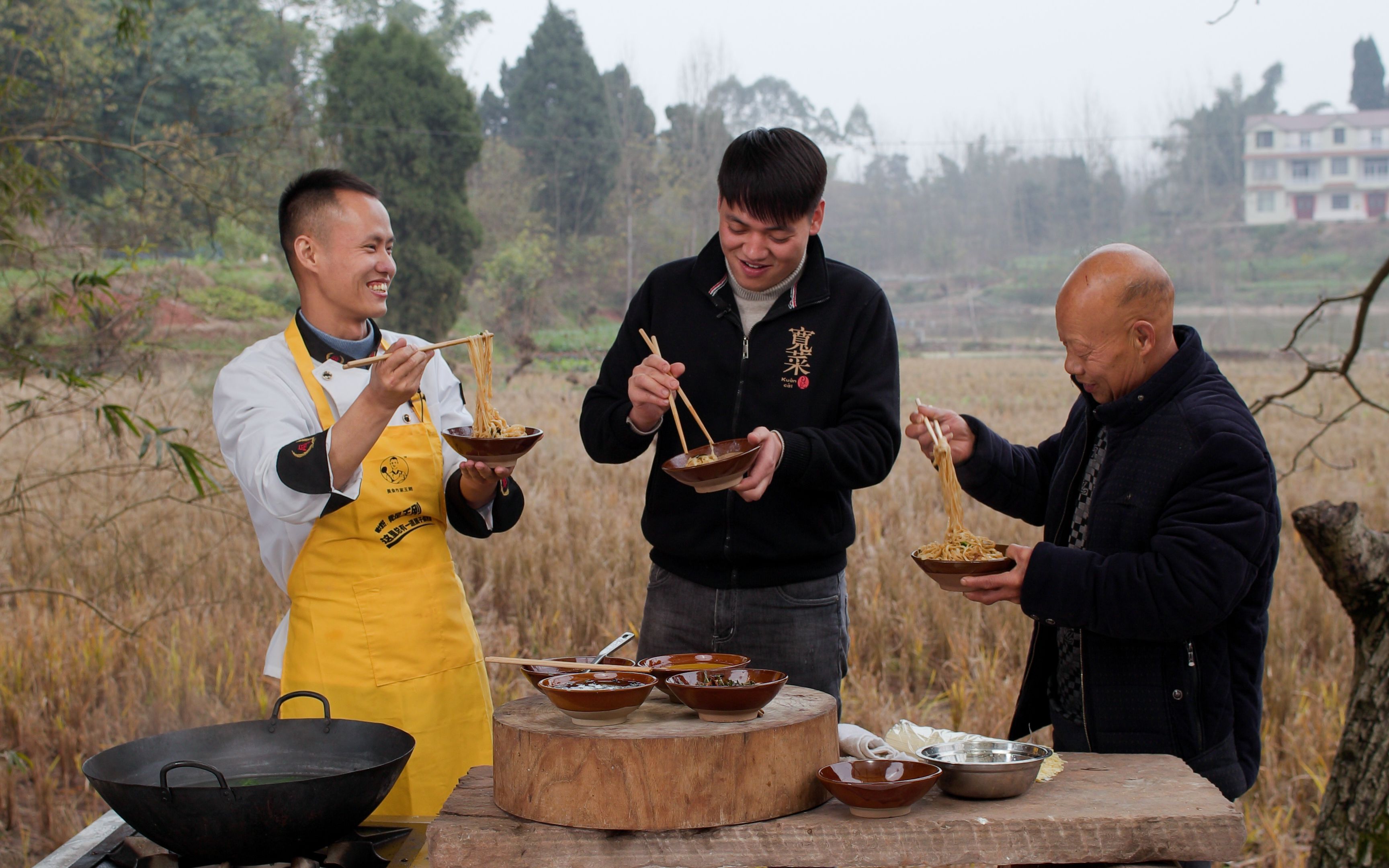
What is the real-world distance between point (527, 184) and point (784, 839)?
22574mm

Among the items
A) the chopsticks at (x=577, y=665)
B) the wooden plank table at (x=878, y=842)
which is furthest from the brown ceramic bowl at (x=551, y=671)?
the wooden plank table at (x=878, y=842)

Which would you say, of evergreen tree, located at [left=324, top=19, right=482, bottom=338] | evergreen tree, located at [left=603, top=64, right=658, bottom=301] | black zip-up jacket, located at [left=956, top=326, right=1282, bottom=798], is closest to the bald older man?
black zip-up jacket, located at [left=956, top=326, right=1282, bottom=798]

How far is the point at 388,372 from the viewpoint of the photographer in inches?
95.2

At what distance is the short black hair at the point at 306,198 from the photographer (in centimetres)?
286

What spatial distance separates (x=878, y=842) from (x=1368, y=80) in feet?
126

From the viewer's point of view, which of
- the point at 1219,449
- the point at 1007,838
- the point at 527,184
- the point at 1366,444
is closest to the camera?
the point at 1007,838

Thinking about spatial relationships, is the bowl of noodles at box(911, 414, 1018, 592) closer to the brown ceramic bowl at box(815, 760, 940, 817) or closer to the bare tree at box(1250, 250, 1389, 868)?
the brown ceramic bowl at box(815, 760, 940, 817)

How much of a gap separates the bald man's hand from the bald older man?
1.10 ft

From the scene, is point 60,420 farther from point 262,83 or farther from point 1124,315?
point 262,83

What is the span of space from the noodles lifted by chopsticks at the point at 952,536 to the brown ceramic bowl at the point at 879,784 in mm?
513

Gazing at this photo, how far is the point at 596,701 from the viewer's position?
2.03m

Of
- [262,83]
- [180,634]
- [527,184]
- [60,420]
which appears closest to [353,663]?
[180,634]

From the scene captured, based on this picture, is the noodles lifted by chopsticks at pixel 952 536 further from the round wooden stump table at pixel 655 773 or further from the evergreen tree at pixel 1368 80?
the evergreen tree at pixel 1368 80

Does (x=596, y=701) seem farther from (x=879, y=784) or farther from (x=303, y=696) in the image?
(x=303, y=696)
